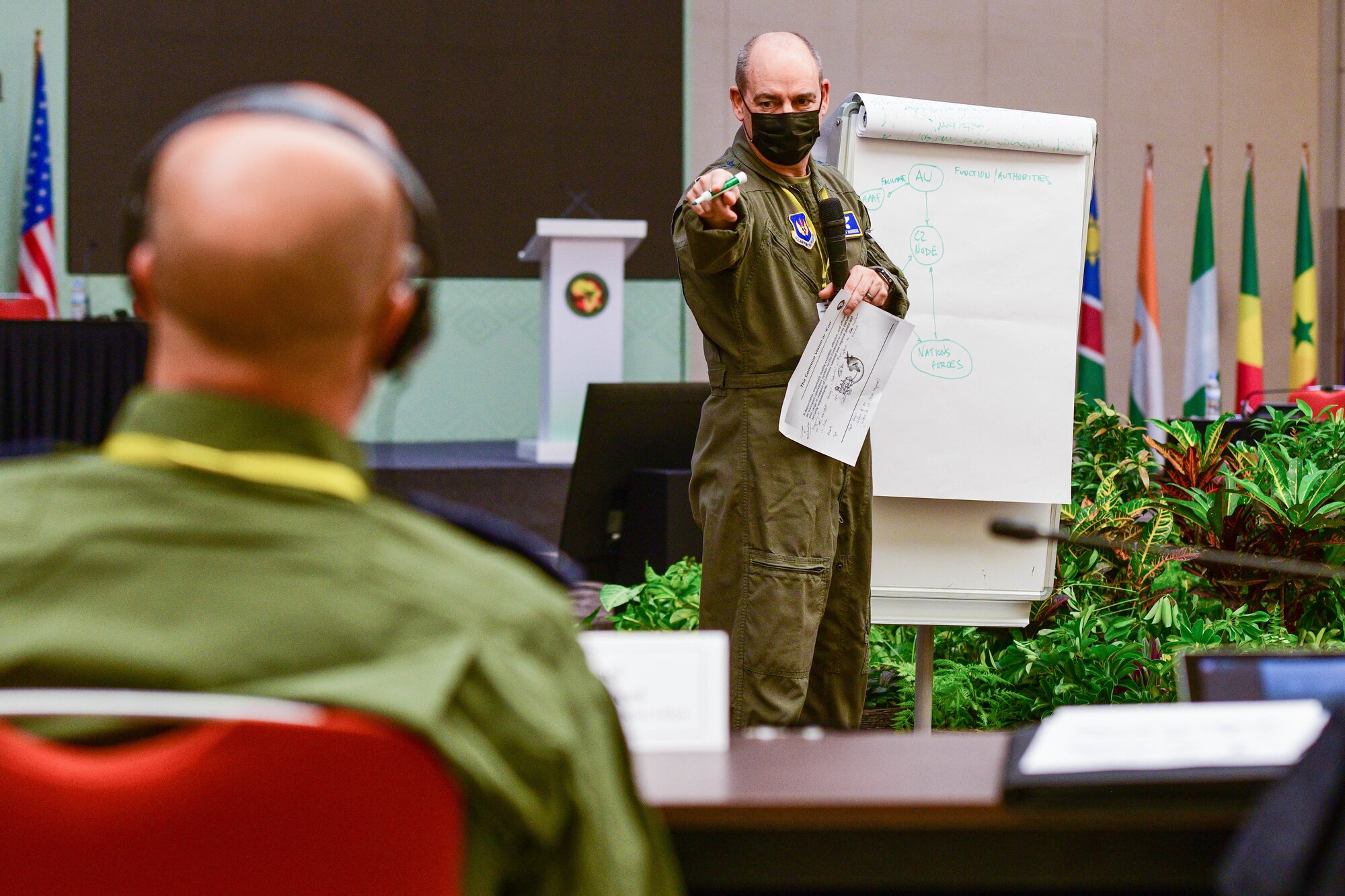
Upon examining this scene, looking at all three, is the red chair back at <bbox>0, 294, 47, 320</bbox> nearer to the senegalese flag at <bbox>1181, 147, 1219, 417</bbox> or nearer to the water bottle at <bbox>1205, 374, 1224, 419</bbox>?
the water bottle at <bbox>1205, 374, 1224, 419</bbox>

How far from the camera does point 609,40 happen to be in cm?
705

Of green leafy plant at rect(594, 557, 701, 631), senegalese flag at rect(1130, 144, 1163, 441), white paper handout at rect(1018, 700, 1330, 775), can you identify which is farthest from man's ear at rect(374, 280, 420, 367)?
senegalese flag at rect(1130, 144, 1163, 441)

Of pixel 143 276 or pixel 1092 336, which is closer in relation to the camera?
pixel 143 276

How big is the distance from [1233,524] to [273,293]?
297 cm

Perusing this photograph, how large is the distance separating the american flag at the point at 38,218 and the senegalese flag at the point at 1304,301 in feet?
22.3

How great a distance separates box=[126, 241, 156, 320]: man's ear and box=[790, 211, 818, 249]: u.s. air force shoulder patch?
5.26 feet

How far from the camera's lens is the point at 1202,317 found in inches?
279

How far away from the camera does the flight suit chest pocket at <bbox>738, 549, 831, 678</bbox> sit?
214 cm

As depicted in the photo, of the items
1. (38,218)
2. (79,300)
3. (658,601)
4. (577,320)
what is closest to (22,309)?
(79,300)

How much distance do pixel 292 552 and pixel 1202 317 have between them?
287 inches

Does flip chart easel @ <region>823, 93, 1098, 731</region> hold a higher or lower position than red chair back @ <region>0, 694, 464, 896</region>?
higher

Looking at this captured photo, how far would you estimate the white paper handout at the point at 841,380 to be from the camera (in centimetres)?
216

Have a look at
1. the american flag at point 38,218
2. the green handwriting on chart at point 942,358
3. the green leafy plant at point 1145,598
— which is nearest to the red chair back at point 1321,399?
the green leafy plant at point 1145,598

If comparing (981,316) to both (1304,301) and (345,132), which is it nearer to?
(345,132)
